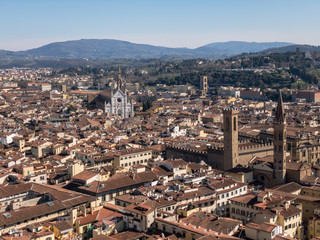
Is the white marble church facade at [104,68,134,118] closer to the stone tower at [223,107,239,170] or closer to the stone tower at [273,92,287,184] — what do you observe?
the stone tower at [223,107,239,170]

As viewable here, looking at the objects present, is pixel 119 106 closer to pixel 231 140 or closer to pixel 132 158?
pixel 132 158

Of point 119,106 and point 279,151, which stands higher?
point 279,151

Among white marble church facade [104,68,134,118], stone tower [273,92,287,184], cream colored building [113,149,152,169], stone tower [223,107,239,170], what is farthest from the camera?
white marble church facade [104,68,134,118]

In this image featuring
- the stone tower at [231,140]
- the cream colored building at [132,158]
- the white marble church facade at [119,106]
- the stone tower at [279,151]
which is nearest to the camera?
the stone tower at [279,151]

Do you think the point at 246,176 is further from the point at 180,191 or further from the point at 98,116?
the point at 98,116

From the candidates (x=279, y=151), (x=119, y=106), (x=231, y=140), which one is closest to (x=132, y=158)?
(x=231, y=140)

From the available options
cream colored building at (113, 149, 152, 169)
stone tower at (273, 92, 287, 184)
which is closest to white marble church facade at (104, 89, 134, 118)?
cream colored building at (113, 149, 152, 169)

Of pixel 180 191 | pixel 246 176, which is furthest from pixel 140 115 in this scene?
pixel 180 191

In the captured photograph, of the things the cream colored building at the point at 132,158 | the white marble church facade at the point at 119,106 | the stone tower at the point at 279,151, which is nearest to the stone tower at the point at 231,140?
the stone tower at the point at 279,151

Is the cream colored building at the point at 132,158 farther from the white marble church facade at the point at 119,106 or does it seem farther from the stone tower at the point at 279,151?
the white marble church facade at the point at 119,106
